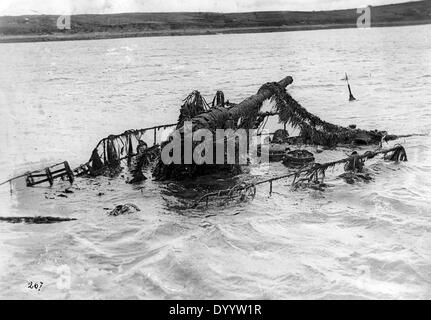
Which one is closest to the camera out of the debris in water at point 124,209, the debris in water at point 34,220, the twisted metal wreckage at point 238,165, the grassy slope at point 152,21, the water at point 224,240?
the water at point 224,240

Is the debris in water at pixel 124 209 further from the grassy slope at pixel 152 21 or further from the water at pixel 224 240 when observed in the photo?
the grassy slope at pixel 152 21

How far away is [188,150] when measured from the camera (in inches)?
571

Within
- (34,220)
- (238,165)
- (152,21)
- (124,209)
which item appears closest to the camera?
(34,220)

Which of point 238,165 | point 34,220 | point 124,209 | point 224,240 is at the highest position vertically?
point 238,165

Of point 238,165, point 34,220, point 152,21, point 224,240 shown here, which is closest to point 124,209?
point 34,220

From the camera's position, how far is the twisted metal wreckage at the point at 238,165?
49.4 ft

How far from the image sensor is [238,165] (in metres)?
16.8

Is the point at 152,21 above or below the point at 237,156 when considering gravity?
above

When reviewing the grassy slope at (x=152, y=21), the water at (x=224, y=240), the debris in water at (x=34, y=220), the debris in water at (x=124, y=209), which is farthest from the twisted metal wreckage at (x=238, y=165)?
the grassy slope at (x=152, y=21)

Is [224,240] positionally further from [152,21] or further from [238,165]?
[152,21]

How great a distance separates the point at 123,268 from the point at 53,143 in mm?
15568

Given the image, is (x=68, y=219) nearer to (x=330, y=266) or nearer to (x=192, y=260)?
(x=192, y=260)

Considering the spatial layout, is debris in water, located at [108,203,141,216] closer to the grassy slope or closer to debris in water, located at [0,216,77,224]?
debris in water, located at [0,216,77,224]
